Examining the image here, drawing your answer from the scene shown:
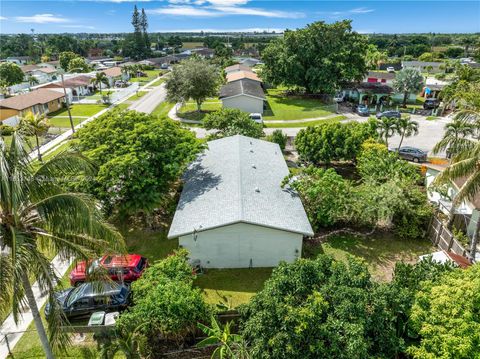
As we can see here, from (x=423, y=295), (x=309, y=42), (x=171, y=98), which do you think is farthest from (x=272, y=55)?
(x=423, y=295)

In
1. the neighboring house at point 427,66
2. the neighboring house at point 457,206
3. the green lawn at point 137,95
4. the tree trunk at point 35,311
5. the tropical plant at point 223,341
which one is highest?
the neighboring house at point 427,66

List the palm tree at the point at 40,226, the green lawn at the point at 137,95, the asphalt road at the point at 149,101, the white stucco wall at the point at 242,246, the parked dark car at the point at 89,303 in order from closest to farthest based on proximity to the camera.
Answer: the palm tree at the point at 40,226
the parked dark car at the point at 89,303
the white stucco wall at the point at 242,246
the asphalt road at the point at 149,101
the green lawn at the point at 137,95

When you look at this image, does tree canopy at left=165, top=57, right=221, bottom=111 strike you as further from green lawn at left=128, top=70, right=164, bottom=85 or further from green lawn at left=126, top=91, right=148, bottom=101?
green lawn at left=128, top=70, right=164, bottom=85

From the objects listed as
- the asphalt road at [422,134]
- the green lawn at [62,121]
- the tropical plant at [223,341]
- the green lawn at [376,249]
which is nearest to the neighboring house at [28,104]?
the green lawn at [62,121]

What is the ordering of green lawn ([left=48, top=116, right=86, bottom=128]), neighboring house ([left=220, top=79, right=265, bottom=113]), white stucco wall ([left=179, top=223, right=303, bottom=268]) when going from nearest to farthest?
white stucco wall ([left=179, top=223, right=303, bottom=268]) → green lawn ([left=48, top=116, right=86, bottom=128]) → neighboring house ([left=220, top=79, right=265, bottom=113])

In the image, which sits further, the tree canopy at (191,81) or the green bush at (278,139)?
the tree canopy at (191,81)

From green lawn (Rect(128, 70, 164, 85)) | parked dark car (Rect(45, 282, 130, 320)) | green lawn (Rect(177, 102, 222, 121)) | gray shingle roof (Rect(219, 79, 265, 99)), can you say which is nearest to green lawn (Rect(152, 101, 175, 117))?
green lawn (Rect(177, 102, 222, 121))

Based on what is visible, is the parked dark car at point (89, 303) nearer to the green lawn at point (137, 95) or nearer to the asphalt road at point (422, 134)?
the asphalt road at point (422, 134)

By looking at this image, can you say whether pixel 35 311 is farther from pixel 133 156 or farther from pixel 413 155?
pixel 413 155
